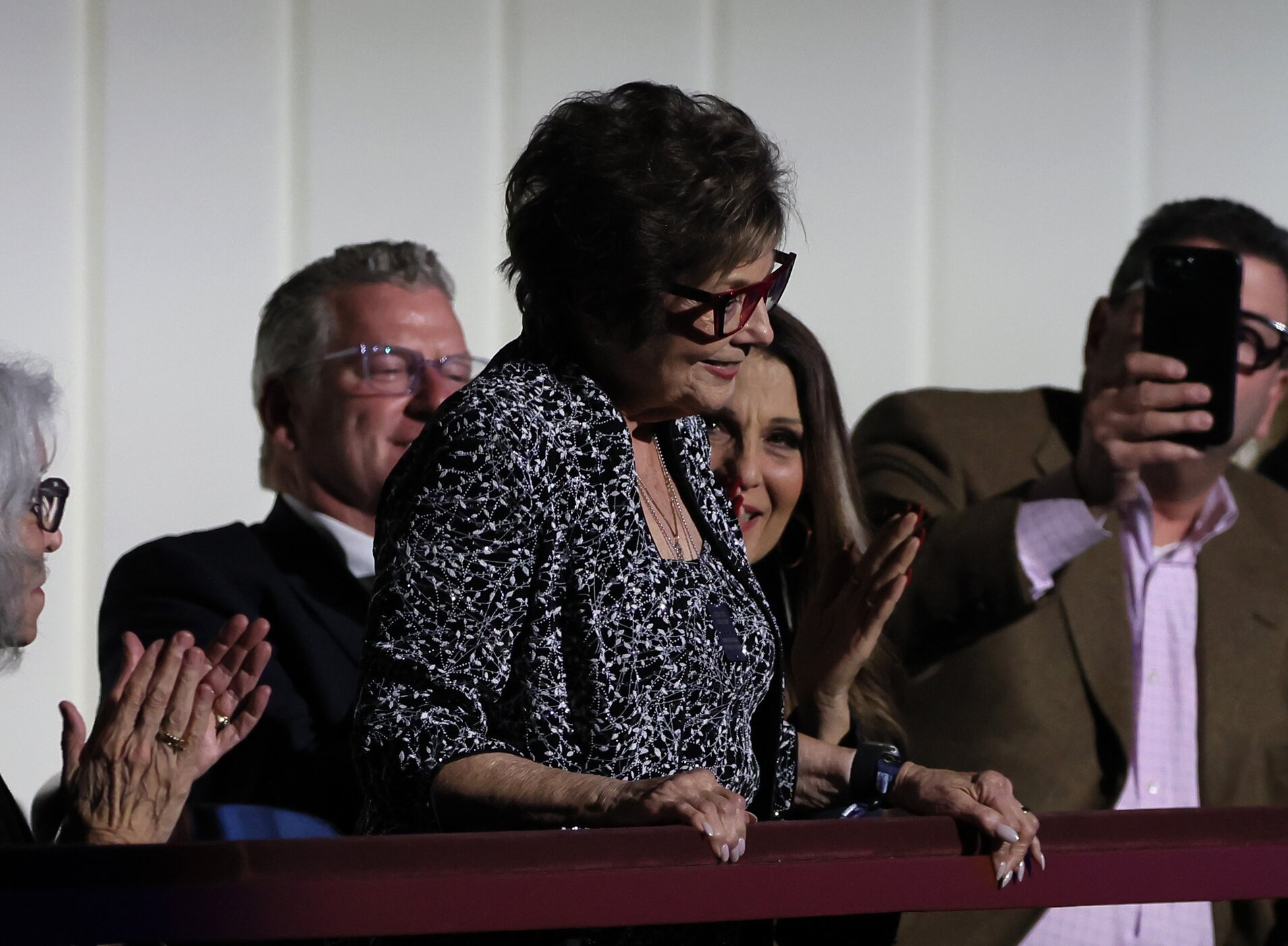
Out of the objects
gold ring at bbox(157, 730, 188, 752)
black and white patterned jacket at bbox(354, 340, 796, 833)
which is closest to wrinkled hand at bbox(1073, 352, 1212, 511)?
black and white patterned jacket at bbox(354, 340, 796, 833)

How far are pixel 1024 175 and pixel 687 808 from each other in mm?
2560

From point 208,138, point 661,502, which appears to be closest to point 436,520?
point 661,502

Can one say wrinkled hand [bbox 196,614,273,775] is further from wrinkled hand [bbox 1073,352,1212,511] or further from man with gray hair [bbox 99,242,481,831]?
wrinkled hand [bbox 1073,352,1212,511]

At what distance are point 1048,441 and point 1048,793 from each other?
635 millimetres

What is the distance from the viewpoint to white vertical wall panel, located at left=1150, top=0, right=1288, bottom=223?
11.0 feet

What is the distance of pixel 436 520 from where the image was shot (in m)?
1.12

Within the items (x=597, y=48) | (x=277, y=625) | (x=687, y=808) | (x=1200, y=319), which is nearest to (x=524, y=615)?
(x=687, y=808)

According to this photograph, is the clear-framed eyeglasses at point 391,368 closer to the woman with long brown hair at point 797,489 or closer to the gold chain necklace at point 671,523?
the woman with long brown hair at point 797,489

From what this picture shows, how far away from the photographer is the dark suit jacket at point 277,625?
181 centimetres

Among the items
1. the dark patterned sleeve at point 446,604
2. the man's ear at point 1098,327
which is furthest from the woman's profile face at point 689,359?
the man's ear at point 1098,327

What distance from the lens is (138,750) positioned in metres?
1.58

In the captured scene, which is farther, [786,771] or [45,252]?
[45,252]

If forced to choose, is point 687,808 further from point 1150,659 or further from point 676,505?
point 1150,659

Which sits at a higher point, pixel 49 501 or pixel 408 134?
pixel 408 134
